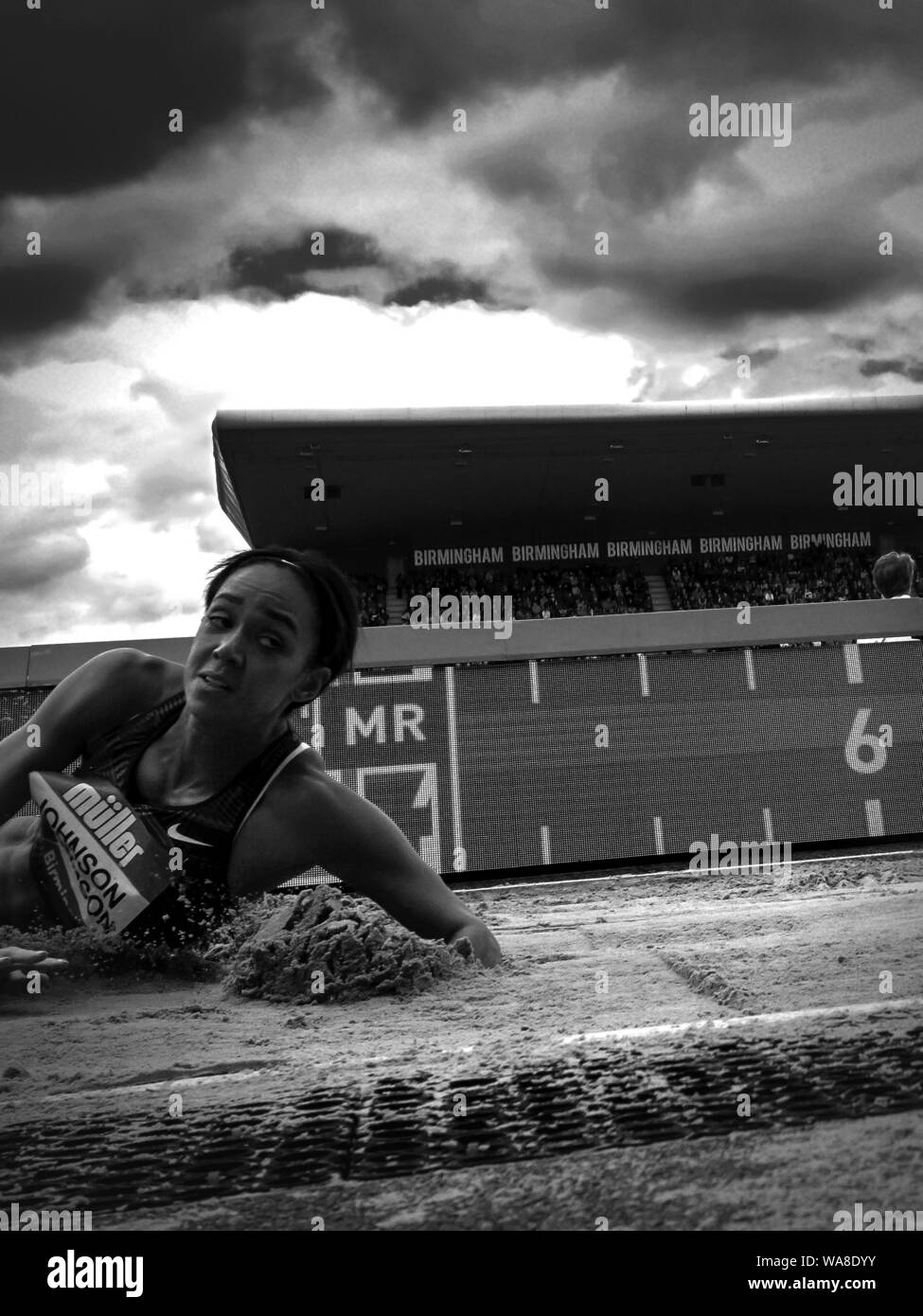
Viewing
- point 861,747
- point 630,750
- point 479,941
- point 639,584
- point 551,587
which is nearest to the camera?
point 479,941

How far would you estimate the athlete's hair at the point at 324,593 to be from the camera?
302cm

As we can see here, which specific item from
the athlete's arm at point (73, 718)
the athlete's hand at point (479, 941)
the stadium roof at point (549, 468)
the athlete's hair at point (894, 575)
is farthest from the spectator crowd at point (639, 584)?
the athlete's hand at point (479, 941)

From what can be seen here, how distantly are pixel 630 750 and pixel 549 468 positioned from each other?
1358 cm

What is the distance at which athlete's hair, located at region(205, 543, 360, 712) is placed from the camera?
3020 millimetres

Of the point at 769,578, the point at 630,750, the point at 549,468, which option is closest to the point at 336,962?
the point at 630,750

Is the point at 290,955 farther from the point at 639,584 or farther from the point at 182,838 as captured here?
the point at 639,584

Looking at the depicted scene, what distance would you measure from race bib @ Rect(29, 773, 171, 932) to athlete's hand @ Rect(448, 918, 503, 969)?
90 cm

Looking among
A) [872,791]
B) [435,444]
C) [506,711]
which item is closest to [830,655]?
[872,791]

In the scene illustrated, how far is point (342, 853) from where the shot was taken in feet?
9.50

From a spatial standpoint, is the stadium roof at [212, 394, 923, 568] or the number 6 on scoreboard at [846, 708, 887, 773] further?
the stadium roof at [212, 394, 923, 568]

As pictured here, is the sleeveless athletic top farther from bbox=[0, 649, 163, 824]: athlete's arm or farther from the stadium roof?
the stadium roof

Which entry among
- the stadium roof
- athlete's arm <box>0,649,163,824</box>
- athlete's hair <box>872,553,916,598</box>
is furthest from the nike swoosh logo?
the stadium roof

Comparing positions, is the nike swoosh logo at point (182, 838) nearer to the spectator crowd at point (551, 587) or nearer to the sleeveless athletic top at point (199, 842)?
the sleeveless athletic top at point (199, 842)
